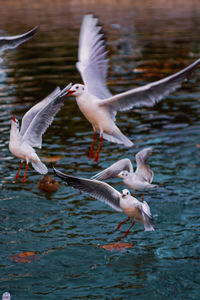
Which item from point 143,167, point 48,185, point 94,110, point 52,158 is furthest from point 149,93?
point 52,158

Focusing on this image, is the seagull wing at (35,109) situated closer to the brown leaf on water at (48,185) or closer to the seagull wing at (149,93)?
Answer: the seagull wing at (149,93)

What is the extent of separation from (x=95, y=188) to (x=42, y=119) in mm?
1333

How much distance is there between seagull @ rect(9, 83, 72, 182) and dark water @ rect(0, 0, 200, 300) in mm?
1280

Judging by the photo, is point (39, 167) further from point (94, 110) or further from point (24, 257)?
point (24, 257)

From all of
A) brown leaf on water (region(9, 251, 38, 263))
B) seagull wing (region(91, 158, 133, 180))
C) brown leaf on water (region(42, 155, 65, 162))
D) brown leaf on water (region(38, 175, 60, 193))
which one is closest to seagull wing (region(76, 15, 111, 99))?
seagull wing (region(91, 158, 133, 180))

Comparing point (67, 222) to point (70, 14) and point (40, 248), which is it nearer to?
point (40, 248)

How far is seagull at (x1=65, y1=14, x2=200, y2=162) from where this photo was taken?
26.6 ft

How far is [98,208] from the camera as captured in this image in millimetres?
10102

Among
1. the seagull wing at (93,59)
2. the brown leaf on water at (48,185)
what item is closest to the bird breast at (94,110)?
the seagull wing at (93,59)

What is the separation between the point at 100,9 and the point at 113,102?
3579 centimetres

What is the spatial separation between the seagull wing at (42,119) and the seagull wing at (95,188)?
1.03 meters

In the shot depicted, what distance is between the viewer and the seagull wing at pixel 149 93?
780cm

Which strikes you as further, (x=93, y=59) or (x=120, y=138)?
(x=93, y=59)

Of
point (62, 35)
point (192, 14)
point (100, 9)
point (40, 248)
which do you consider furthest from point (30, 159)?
point (100, 9)
